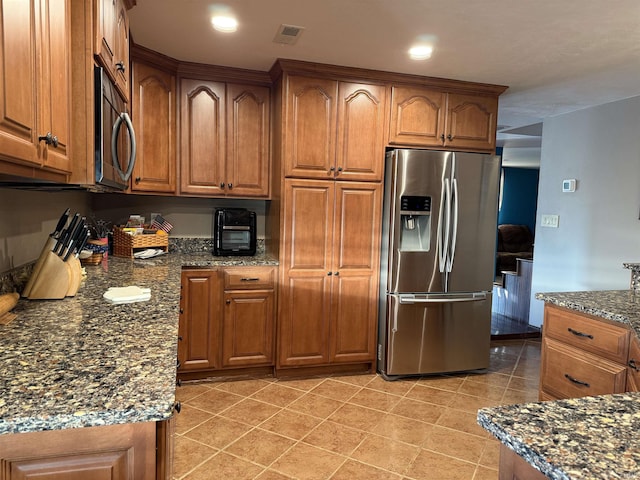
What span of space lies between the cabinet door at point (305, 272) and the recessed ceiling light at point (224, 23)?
1.04m

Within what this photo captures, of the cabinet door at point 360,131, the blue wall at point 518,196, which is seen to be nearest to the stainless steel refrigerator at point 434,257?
the cabinet door at point 360,131

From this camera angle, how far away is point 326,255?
3.30m

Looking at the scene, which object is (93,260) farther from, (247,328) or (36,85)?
(36,85)

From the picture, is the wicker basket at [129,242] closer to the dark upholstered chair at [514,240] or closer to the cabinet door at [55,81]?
the cabinet door at [55,81]

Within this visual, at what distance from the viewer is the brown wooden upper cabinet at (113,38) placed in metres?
1.52

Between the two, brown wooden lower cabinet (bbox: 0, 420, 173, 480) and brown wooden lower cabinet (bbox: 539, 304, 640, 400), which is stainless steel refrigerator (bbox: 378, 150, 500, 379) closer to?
brown wooden lower cabinet (bbox: 539, 304, 640, 400)

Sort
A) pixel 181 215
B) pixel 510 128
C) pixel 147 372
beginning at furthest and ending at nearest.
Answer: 1. pixel 510 128
2. pixel 181 215
3. pixel 147 372

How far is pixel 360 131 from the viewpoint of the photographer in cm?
329

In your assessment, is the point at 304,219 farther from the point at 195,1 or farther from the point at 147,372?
the point at 147,372

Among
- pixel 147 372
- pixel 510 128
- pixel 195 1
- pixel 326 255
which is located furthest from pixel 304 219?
pixel 510 128

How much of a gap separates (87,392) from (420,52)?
2624 mm

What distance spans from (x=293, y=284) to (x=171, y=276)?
100cm

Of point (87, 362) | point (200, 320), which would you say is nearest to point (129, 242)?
point (200, 320)

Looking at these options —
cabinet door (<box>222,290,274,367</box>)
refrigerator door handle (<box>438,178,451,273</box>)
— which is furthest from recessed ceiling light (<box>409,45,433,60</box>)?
cabinet door (<box>222,290,274,367</box>)
